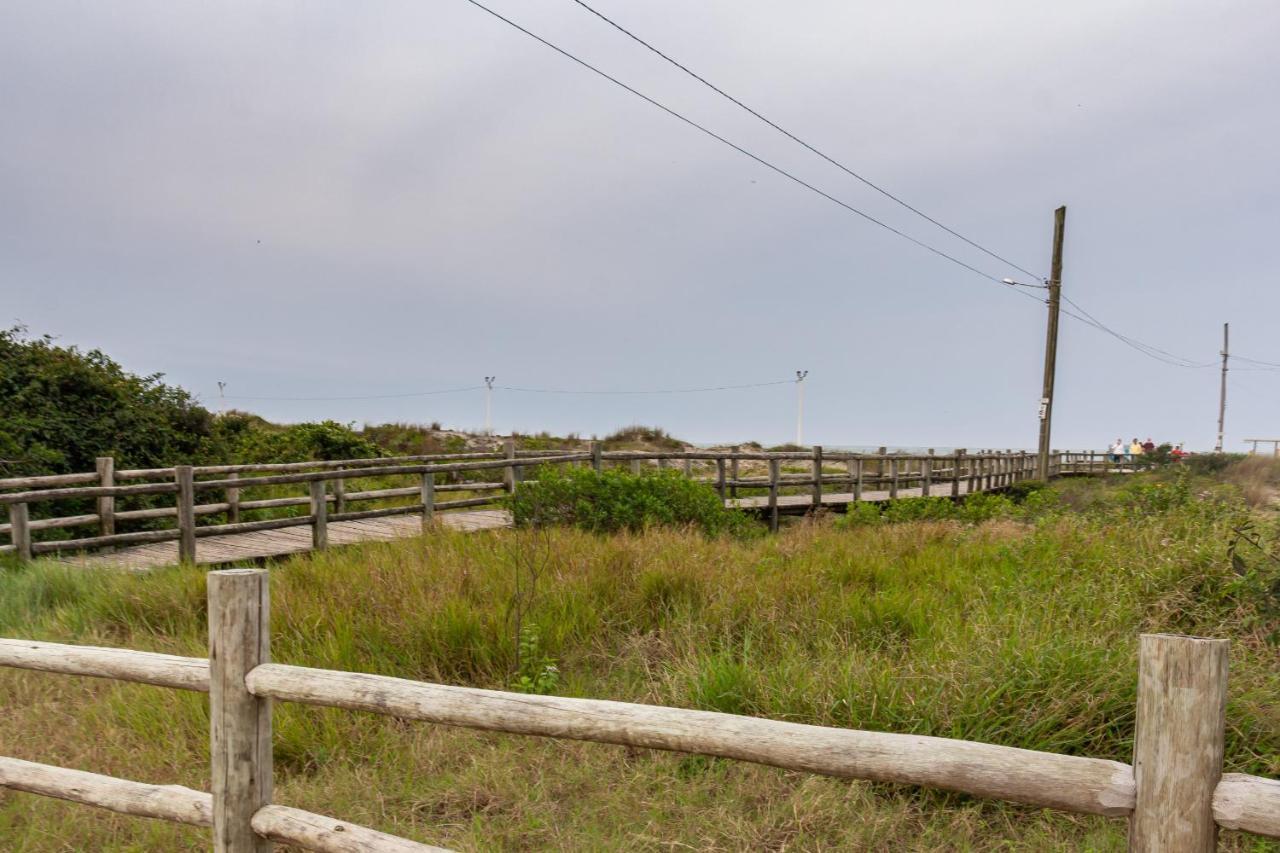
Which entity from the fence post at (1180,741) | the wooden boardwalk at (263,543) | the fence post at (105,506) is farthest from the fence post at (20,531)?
the fence post at (1180,741)

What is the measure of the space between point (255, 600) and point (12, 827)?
7.30ft

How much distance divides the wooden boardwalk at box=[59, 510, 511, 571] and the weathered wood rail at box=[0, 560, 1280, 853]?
5747 mm

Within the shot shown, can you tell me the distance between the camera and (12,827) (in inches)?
156

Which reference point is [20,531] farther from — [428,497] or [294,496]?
[294,496]

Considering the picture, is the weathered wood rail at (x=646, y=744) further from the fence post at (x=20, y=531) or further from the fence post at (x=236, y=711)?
the fence post at (x=20, y=531)

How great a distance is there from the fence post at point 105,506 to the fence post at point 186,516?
147cm

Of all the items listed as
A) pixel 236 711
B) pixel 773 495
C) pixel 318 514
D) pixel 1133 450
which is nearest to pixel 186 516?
pixel 318 514

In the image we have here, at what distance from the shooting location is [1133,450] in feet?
127

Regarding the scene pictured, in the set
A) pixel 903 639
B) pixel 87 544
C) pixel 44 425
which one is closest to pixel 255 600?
pixel 903 639

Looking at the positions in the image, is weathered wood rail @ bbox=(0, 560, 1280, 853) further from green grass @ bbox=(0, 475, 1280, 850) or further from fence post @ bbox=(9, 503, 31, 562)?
fence post @ bbox=(9, 503, 31, 562)

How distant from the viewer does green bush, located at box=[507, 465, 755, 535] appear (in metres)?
9.80

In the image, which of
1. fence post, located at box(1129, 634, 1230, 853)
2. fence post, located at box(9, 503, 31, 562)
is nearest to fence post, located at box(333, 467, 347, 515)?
fence post, located at box(9, 503, 31, 562)

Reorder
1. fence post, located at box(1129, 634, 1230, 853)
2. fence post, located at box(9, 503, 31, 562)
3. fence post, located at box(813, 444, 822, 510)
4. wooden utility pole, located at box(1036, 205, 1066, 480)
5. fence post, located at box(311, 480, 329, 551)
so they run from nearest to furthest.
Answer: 1. fence post, located at box(1129, 634, 1230, 853)
2. fence post, located at box(9, 503, 31, 562)
3. fence post, located at box(311, 480, 329, 551)
4. fence post, located at box(813, 444, 822, 510)
5. wooden utility pole, located at box(1036, 205, 1066, 480)

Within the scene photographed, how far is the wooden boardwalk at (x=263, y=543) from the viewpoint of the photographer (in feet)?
30.2
